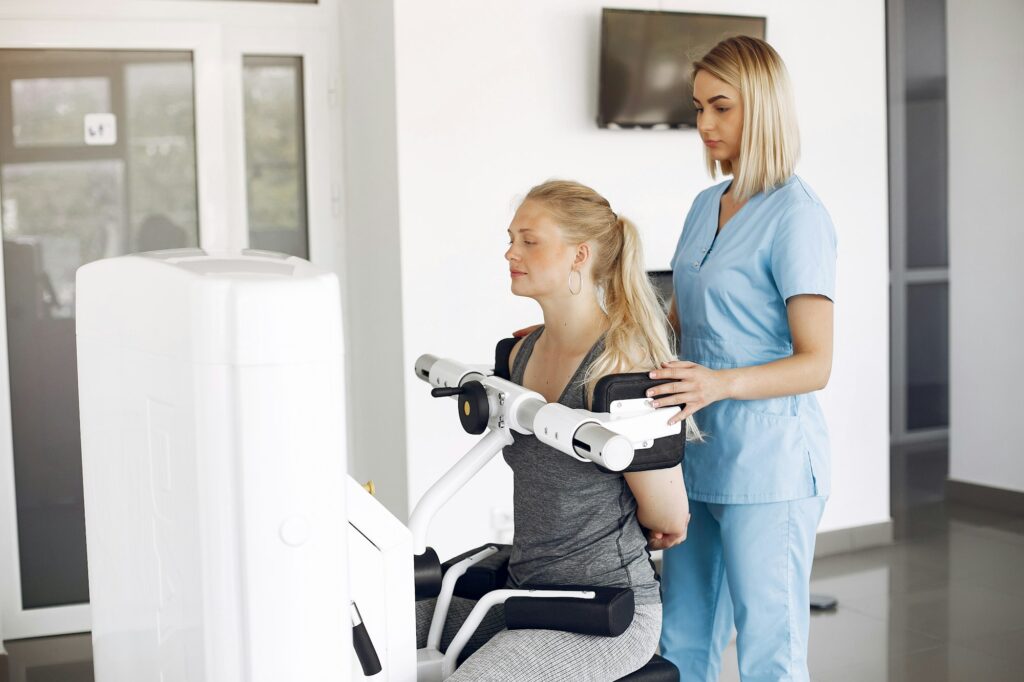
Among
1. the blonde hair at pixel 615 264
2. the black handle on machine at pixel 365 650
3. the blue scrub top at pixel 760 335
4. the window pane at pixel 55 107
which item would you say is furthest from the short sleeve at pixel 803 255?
the window pane at pixel 55 107

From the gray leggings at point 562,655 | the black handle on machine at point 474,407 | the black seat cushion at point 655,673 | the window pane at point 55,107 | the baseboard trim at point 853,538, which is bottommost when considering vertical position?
the baseboard trim at point 853,538

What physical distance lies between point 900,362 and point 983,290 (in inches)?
46.6

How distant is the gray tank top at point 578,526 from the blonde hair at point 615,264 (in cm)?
6

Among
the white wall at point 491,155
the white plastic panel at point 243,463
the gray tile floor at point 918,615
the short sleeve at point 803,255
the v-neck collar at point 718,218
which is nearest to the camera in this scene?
the white plastic panel at point 243,463

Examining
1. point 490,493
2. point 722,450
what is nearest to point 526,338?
point 722,450

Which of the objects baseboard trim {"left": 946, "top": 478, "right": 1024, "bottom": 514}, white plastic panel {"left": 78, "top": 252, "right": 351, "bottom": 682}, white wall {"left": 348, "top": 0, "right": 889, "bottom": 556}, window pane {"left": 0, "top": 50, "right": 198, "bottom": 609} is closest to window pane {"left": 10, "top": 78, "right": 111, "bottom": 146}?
window pane {"left": 0, "top": 50, "right": 198, "bottom": 609}

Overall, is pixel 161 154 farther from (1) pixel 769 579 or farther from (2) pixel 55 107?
(1) pixel 769 579

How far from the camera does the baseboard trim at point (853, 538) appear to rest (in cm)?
410

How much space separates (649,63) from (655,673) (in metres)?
2.42

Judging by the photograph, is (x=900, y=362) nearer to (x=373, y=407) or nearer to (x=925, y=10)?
(x=925, y=10)

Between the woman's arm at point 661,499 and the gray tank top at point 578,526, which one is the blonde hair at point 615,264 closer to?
the gray tank top at point 578,526

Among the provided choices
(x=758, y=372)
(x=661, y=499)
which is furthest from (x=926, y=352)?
(x=661, y=499)

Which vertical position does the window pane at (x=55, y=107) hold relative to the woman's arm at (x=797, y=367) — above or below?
above

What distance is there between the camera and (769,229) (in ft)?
6.36
